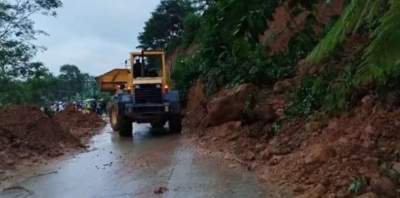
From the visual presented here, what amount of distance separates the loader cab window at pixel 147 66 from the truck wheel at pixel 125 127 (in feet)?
5.18

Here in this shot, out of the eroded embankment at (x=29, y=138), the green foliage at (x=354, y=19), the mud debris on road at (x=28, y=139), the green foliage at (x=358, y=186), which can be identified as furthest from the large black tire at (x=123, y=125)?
the green foliage at (x=354, y=19)

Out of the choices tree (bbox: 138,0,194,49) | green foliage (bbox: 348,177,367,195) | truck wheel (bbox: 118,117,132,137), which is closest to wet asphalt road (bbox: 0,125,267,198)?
green foliage (bbox: 348,177,367,195)

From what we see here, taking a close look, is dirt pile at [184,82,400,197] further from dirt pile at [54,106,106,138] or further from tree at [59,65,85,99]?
tree at [59,65,85,99]

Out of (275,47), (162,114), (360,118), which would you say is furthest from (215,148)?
(275,47)

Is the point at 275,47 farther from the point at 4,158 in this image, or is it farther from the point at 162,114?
the point at 4,158

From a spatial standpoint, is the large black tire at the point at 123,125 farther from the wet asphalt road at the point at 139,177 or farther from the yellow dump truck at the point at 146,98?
the wet asphalt road at the point at 139,177

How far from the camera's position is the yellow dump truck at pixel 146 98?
20062 mm

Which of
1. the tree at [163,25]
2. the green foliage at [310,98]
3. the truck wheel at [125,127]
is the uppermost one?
the tree at [163,25]

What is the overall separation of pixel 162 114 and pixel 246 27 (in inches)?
600

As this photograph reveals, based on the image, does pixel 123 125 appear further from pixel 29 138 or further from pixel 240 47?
pixel 240 47

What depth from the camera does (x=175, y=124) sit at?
20781mm

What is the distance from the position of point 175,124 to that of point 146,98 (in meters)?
1.42

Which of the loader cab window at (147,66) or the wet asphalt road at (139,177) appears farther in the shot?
the loader cab window at (147,66)

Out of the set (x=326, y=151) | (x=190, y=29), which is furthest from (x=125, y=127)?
(x=190, y=29)
